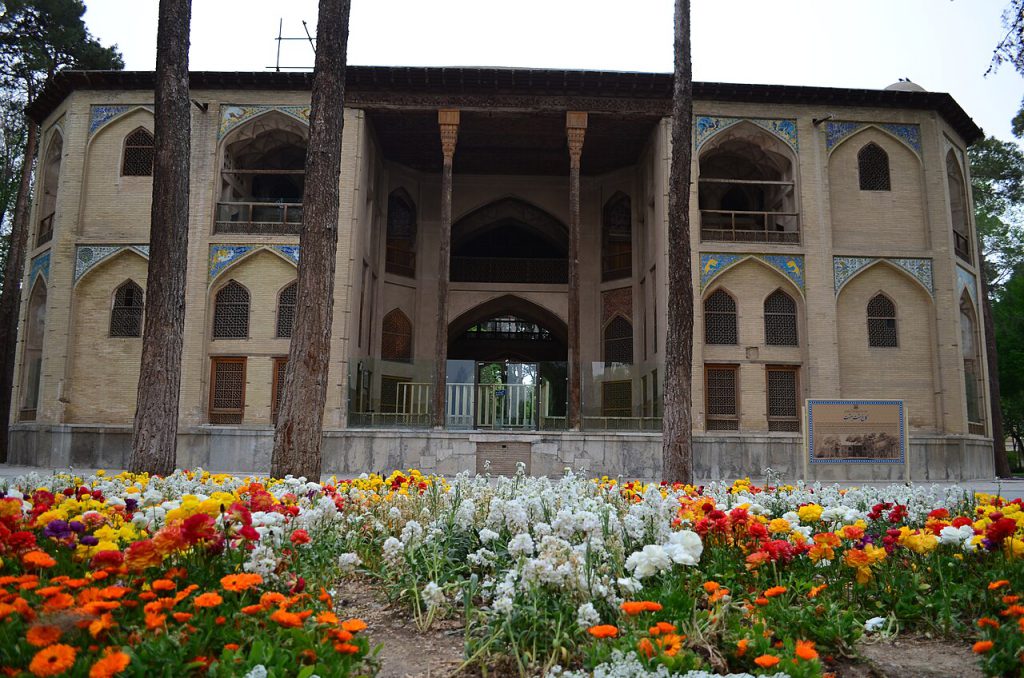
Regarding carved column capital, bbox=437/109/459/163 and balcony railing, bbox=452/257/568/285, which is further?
balcony railing, bbox=452/257/568/285

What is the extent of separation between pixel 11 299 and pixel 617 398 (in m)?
14.0

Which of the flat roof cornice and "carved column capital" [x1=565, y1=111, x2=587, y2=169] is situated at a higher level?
the flat roof cornice

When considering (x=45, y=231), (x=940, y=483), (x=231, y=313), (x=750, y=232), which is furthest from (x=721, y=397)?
(x=45, y=231)

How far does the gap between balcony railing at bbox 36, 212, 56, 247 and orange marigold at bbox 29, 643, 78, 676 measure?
1850 centimetres

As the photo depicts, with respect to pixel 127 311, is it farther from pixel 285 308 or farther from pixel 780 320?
pixel 780 320

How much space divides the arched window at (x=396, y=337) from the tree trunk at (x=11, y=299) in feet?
27.7

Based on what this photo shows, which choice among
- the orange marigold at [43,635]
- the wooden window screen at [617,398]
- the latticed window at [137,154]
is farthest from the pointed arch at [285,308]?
the orange marigold at [43,635]

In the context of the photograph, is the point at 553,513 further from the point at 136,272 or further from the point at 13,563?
the point at 136,272

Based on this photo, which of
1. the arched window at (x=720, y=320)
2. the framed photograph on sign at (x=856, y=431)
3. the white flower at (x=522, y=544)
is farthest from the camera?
the arched window at (x=720, y=320)

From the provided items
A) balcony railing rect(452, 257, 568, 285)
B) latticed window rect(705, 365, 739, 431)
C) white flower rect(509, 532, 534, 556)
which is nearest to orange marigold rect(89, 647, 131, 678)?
white flower rect(509, 532, 534, 556)

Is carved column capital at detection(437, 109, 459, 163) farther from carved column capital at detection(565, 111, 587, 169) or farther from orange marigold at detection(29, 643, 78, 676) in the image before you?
orange marigold at detection(29, 643, 78, 676)

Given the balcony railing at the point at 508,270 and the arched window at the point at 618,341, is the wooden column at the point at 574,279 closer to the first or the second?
the arched window at the point at 618,341

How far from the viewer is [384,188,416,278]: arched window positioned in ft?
66.0

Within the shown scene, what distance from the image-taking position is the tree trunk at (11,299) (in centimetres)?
1761
